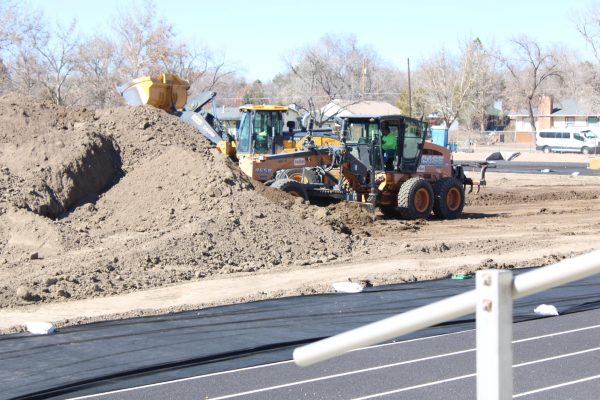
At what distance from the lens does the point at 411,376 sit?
7508 mm

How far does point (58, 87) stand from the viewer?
47156mm

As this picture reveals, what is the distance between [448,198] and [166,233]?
9.08m

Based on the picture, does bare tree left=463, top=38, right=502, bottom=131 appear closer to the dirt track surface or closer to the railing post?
the dirt track surface

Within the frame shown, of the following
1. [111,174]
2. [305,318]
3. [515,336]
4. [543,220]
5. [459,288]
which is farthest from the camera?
[543,220]

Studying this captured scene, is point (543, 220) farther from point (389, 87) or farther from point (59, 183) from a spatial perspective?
point (389, 87)

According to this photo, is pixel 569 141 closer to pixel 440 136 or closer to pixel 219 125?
pixel 440 136

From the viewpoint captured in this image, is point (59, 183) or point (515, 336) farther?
point (59, 183)

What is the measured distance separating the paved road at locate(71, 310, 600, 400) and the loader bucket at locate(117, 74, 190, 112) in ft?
51.6

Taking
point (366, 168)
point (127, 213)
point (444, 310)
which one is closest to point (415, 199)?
point (366, 168)

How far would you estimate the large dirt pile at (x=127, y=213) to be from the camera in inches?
517

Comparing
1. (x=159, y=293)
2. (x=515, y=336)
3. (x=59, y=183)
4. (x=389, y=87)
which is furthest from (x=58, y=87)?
(x=389, y=87)

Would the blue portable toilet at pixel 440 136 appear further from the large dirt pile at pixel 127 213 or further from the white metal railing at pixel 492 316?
the white metal railing at pixel 492 316

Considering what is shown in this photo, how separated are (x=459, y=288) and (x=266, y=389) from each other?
520 centimetres

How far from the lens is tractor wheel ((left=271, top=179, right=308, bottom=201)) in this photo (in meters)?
18.7
